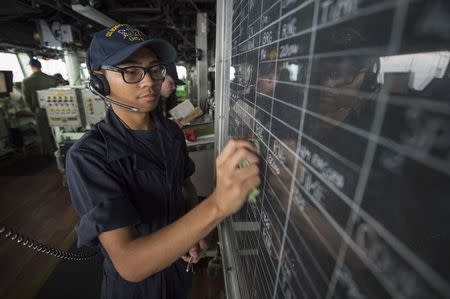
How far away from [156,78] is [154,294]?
3.53 feet

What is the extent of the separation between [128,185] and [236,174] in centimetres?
64

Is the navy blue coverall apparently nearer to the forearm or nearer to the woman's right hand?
the forearm

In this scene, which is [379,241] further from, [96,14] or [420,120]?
[96,14]

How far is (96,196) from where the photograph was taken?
2.78ft

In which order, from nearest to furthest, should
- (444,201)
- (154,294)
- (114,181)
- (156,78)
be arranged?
(444,201) < (114,181) < (156,78) < (154,294)

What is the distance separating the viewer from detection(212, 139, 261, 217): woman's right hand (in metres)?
0.57

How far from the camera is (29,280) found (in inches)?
96.5

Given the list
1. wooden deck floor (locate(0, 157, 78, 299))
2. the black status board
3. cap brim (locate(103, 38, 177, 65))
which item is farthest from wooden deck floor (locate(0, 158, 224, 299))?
the black status board

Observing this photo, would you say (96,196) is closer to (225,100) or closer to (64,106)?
(225,100)

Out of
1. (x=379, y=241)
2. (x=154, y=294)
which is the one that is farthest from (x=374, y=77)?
(x=154, y=294)

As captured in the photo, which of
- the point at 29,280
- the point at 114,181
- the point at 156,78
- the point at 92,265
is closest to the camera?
the point at 114,181

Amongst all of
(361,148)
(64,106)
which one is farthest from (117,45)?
(64,106)

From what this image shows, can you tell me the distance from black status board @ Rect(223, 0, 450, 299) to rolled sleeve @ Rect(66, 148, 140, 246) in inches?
20.7

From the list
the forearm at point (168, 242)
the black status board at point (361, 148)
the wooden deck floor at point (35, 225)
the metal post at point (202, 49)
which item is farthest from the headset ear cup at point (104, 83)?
the metal post at point (202, 49)
